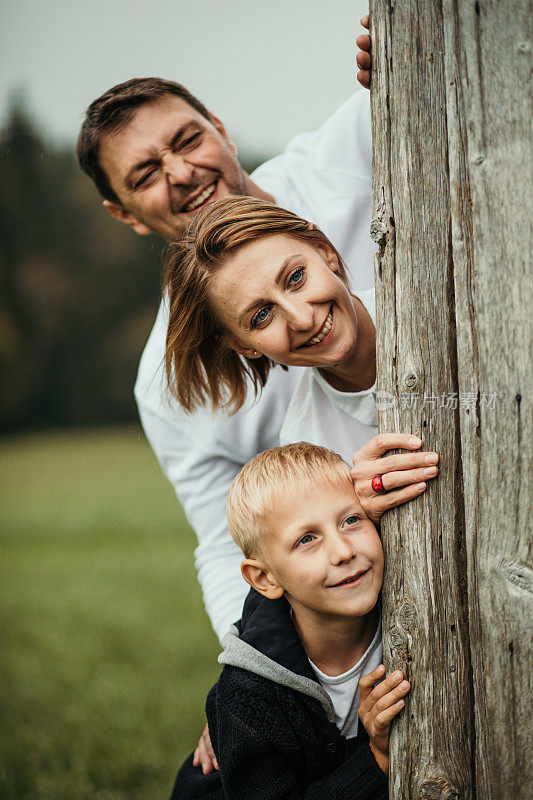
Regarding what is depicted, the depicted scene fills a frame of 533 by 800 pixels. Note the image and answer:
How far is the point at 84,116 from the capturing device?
2807 mm

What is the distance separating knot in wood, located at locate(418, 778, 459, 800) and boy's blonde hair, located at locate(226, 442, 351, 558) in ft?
1.96

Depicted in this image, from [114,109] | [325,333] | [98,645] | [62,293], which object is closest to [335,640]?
[325,333]

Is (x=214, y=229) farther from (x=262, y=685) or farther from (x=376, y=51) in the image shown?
(x=262, y=685)

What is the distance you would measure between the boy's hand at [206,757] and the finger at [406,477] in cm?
97

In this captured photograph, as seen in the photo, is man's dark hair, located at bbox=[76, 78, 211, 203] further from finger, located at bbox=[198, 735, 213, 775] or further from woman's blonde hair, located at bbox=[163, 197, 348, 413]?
finger, located at bbox=[198, 735, 213, 775]

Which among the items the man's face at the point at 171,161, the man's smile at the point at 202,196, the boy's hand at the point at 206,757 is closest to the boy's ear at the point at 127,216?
the man's face at the point at 171,161

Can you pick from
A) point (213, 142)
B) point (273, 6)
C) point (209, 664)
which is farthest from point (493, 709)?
point (273, 6)

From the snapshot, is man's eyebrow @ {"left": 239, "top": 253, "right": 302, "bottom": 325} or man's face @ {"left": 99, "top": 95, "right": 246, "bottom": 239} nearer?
man's eyebrow @ {"left": 239, "top": 253, "right": 302, "bottom": 325}

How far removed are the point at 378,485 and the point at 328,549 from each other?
0.59 ft

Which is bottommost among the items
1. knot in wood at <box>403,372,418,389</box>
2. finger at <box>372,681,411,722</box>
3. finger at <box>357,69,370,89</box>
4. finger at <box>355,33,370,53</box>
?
finger at <box>372,681,411,722</box>

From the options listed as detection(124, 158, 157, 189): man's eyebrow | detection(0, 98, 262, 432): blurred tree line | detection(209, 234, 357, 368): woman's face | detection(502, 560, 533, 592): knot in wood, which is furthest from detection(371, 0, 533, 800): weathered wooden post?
detection(0, 98, 262, 432): blurred tree line

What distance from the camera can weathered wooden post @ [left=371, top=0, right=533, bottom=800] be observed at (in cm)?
147

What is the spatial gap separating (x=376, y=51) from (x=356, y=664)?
141 centimetres

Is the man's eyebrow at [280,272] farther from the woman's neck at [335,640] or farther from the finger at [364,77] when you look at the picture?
the woman's neck at [335,640]
